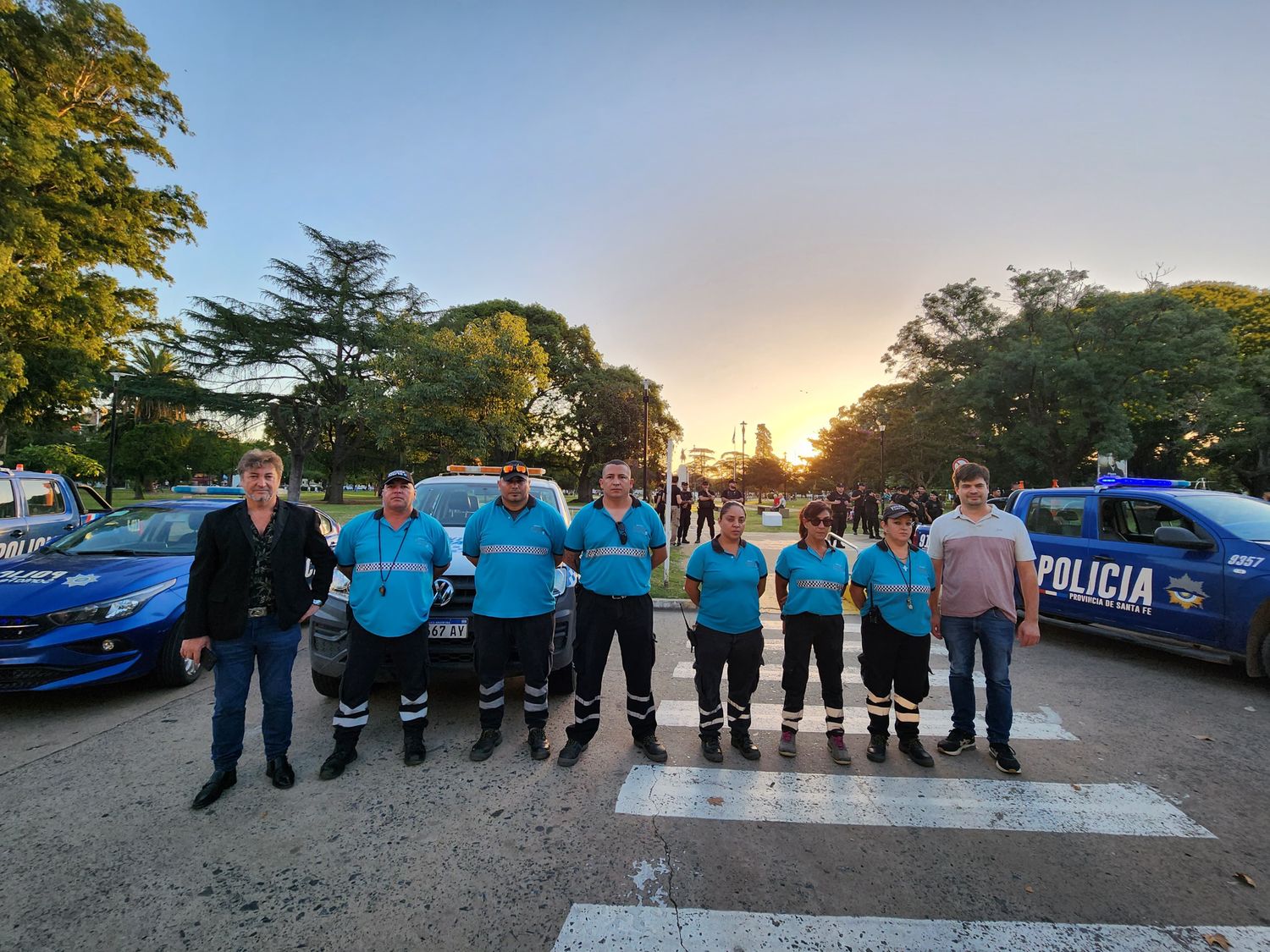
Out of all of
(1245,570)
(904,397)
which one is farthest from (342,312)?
(1245,570)

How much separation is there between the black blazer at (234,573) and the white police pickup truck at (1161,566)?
7.22 metres

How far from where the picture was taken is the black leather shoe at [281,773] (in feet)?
10.7

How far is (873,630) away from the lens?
376cm

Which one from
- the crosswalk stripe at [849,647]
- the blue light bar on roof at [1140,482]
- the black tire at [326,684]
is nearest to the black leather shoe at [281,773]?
the black tire at [326,684]

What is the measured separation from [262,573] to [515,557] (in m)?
1.42

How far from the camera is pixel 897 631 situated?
371cm

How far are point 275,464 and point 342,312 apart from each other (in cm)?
4252

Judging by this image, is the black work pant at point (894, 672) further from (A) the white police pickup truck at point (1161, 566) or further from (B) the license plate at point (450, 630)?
(A) the white police pickup truck at point (1161, 566)

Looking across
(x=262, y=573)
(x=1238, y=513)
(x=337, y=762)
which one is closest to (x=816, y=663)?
(x=337, y=762)

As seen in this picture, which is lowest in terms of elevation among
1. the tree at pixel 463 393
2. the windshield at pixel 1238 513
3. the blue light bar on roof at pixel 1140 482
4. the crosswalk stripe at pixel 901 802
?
the crosswalk stripe at pixel 901 802

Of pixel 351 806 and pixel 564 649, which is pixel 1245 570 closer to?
pixel 564 649

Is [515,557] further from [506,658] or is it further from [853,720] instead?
[853,720]

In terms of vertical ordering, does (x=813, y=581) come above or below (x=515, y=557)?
below

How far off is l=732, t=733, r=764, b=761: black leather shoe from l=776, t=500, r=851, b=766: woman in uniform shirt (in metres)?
0.17
